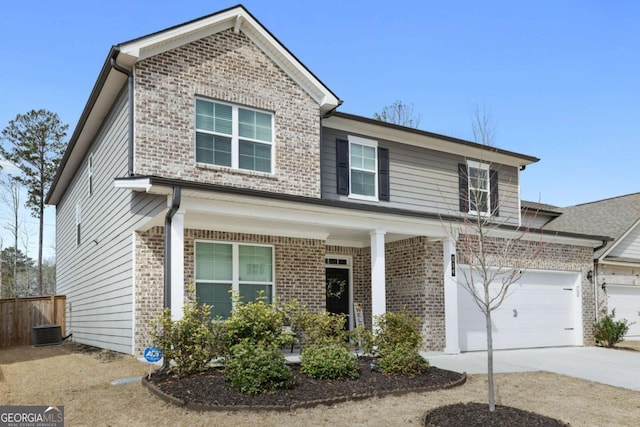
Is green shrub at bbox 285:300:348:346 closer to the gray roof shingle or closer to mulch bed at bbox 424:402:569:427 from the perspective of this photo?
mulch bed at bbox 424:402:569:427

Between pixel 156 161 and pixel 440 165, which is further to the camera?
pixel 440 165

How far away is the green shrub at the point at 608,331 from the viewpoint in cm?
1576

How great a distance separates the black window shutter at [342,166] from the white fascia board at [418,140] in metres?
0.44

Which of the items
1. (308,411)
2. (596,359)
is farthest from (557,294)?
(308,411)

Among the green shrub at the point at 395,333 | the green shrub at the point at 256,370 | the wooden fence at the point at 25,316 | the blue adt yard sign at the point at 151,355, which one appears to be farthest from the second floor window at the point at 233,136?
the wooden fence at the point at 25,316

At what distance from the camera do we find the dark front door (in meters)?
14.7

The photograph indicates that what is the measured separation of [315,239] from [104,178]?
5474 mm

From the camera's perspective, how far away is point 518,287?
49.5ft

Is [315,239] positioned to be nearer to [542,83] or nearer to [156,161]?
[156,161]

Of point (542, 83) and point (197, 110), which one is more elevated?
point (542, 83)

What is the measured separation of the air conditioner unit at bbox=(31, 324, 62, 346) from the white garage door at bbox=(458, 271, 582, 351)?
466 inches

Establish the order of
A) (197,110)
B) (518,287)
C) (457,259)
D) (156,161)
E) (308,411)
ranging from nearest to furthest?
(308,411) → (156,161) → (197,110) → (457,259) → (518,287)

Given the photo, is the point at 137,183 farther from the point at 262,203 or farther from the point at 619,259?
the point at 619,259

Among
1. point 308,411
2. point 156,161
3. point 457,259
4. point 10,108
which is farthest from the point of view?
point 10,108
